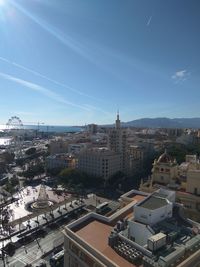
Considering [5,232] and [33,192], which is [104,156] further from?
[5,232]

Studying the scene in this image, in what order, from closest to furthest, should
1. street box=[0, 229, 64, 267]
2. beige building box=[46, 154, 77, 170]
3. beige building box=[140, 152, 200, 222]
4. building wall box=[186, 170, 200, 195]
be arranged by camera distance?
beige building box=[140, 152, 200, 222]
building wall box=[186, 170, 200, 195]
street box=[0, 229, 64, 267]
beige building box=[46, 154, 77, 170]

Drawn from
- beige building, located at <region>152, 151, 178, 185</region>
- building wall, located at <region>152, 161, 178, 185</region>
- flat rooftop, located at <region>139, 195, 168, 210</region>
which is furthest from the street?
flat rooftop, located at <region>139, 195, 168, 210</region>

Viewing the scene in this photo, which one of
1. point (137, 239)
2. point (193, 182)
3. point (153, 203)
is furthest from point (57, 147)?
point (137, 239)

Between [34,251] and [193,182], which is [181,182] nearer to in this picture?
[193,182]

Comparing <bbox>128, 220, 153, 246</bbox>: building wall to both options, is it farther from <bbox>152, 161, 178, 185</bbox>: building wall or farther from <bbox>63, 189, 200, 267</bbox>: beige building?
<bbox>152, 161, 178, 185</bbox>: building wall

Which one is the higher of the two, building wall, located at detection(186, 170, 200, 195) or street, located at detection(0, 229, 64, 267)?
building wall, located at detection(186, 170, 200, 195)
